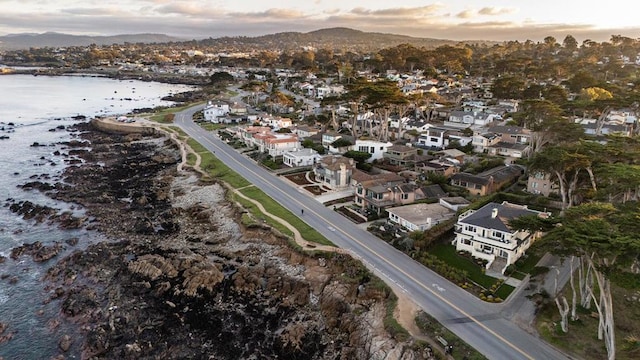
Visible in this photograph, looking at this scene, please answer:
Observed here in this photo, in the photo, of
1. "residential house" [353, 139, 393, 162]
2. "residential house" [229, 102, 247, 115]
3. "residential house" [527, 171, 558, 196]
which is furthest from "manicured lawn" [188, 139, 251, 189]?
"residential house" [527, 171, 558, 196]

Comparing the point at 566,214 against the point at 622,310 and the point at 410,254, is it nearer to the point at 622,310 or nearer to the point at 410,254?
the point at 622,310

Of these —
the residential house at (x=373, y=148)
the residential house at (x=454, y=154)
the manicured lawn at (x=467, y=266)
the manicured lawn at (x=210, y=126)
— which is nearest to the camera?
the manicured lawn at (x=467, y=266)

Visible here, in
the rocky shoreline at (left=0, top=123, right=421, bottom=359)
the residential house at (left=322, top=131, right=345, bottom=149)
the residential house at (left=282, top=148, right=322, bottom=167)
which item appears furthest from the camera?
the residential house at (left=322, top=131, right=345, bottom=149)

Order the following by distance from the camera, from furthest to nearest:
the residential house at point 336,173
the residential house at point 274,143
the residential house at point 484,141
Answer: the residential house at point 484,141 → the residential house at point 274,143 → the residential house at point 336,173

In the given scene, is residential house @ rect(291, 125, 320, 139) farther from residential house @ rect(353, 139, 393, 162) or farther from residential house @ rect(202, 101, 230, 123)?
residential house @ rect(202, 101, 230, 123)

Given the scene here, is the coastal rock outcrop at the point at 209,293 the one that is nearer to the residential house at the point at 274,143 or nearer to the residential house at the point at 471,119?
the residential house at the point at 274,143

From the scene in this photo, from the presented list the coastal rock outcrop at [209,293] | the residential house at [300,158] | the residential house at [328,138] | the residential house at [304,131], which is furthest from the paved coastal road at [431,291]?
the residential house at [304,131]

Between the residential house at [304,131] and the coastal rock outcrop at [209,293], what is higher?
the residential house at [304,131]
